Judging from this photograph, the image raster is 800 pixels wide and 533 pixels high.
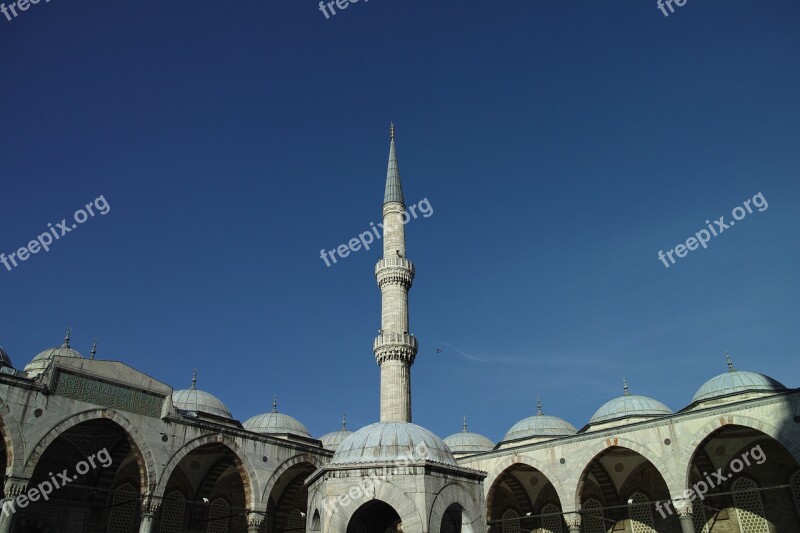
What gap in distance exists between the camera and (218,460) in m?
23.0

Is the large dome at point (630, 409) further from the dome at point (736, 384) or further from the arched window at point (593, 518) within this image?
the arched window at point (593, 518)

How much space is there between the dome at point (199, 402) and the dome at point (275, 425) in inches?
64.4

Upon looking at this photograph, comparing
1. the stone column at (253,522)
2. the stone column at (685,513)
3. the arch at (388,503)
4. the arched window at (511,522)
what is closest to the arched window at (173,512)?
the stone column at (253,522)

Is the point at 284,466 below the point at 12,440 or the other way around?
the other way around

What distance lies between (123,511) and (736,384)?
2278 centimetres

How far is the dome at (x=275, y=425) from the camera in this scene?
29766mm

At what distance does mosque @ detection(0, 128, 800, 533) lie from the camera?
35.7 ft

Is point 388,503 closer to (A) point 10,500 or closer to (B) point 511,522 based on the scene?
(A) point 10,500

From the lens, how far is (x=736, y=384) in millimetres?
24562

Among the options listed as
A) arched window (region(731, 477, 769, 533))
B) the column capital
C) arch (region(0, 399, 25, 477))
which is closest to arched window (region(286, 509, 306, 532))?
the column capital

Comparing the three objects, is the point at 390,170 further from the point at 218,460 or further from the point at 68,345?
the point at 68,345

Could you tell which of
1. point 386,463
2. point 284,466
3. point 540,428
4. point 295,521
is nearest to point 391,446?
point 386,463

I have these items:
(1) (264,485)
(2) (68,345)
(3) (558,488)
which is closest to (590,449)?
(3) (558,488)

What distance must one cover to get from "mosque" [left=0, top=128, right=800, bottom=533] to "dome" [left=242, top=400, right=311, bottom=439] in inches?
6.0
